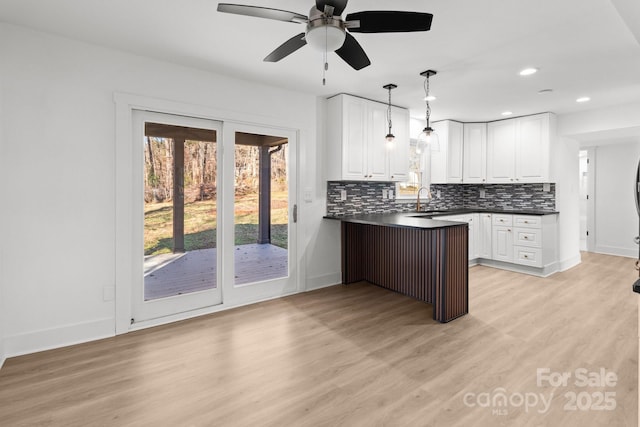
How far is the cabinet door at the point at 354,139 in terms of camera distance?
4035 millimetres

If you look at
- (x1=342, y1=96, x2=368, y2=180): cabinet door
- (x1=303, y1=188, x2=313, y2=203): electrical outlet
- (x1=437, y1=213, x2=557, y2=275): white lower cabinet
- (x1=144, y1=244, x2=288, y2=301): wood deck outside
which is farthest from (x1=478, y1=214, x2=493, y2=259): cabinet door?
(x1=144, y1=244, x2=288, y2=301): wood deck outside

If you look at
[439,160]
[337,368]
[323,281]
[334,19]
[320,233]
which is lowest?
[337,368]

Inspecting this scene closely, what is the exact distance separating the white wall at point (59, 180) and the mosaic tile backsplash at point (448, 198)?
2487mm

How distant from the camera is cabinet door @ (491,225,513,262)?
5035 mm

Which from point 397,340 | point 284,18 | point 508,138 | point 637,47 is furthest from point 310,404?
point 508,138

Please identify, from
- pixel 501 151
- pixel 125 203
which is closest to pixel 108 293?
pixel 125 203

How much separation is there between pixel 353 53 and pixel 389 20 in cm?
43

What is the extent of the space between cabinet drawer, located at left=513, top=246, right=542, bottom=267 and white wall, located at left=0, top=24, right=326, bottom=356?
5.14 meters

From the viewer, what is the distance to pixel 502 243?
16.8 feet

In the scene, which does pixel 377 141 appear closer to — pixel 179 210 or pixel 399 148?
pixel 399 148

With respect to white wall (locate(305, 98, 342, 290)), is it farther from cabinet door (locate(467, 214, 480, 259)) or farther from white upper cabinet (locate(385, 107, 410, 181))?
cabinet door (locate(467, 214, 480, 259))

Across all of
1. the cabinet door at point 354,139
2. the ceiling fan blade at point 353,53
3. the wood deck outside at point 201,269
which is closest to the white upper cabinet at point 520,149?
the cabinet door at point 354,139

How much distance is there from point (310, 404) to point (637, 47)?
12.3ft

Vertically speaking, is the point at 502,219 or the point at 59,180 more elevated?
the point at 59,180
